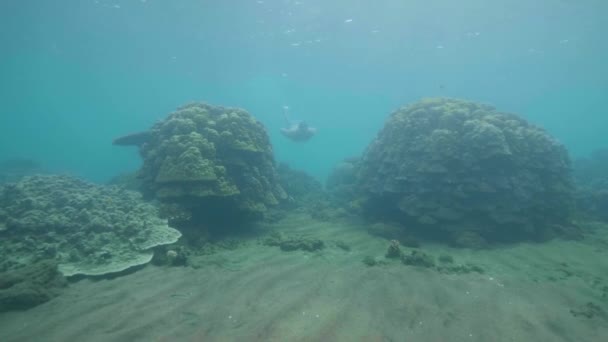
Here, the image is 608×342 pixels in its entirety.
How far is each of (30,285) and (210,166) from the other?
213 inches

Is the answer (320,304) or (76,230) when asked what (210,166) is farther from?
(320,304)

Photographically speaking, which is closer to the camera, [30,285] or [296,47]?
[30,285]

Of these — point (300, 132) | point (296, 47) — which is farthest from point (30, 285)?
point (296, 47)

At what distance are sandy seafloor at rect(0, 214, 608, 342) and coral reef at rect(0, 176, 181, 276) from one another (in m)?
0.76

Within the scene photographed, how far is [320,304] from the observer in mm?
5812

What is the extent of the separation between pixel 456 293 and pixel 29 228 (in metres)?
10.4

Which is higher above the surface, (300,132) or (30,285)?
(300,132)

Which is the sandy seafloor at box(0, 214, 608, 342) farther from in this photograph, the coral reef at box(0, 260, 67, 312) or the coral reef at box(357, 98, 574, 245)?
the coral reef at box(357, 98, 574, 245)

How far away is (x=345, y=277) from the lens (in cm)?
722

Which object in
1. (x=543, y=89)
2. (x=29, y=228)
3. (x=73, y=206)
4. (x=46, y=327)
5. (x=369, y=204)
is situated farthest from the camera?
(x=543, y=89)

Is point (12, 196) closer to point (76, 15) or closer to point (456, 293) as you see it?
point (456, 293)

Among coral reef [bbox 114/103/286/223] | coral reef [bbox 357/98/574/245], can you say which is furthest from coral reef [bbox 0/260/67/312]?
coral reef [bbox 357/98/574/245]

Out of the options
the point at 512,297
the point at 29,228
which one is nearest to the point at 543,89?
the point at 512,297

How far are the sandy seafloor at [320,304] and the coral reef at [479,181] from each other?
238cm
